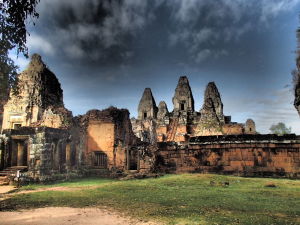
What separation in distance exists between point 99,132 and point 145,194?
412 inches

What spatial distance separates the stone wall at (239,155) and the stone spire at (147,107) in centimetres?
2536

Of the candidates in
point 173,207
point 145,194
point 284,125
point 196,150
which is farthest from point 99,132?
point 284,125

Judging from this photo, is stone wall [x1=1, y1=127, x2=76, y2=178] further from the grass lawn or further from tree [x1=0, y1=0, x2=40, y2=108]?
tree [x1=0, y1=0, x2=40, y2=108]

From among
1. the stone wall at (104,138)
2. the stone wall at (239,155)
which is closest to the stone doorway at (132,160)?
the stone wall at (104,138)

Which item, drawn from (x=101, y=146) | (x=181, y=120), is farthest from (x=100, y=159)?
(x=181, y=120)

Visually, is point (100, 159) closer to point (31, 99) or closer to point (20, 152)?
point (20, 152)

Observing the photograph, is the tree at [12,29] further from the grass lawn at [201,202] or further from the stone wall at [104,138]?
the stone wall at [104,138]

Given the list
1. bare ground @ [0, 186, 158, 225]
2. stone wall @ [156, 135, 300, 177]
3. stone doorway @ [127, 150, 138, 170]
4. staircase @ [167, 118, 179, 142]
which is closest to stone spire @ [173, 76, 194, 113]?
staircase @ [167, 118, 179, 142]

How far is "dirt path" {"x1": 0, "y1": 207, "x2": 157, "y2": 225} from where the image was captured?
5.84m

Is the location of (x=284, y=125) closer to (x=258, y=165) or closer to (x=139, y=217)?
(x=258, y=165)

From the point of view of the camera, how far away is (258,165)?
1391 centimetres

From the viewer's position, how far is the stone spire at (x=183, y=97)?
37.0 metres

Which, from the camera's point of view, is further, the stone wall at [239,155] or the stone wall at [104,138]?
the stone wall at [104,138]

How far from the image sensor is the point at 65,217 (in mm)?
6297
